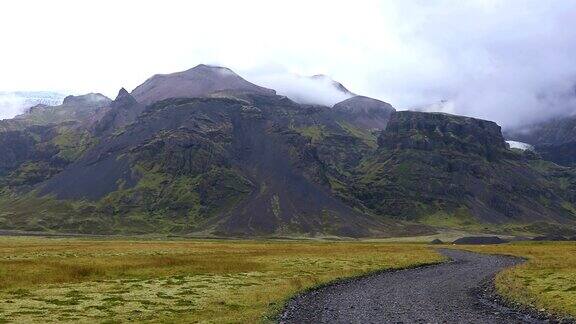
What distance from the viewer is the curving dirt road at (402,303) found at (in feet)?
122

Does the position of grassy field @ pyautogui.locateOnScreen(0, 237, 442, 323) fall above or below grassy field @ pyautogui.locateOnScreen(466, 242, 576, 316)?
below

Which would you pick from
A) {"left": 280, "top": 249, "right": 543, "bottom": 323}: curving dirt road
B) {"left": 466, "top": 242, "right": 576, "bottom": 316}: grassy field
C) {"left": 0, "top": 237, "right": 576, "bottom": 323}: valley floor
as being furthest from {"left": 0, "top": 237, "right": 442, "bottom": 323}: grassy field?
{"left": 466, "top": 242, "right": 576, "bottom": 316}: grassy field

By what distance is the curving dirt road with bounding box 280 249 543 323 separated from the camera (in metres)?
37.2

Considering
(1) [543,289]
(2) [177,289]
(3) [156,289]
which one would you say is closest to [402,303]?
(1) [543,289]

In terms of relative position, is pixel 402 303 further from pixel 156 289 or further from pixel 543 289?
pixel 156 289

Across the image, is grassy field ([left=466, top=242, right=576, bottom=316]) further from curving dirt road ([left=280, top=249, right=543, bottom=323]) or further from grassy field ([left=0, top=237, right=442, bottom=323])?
grassy field ([left=0, top=237, right=442, bottom=323])

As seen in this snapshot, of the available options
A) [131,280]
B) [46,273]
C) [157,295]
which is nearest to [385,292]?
[157,295]

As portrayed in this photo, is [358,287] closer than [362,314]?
No

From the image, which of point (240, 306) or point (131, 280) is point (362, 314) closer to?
point (240, 306)

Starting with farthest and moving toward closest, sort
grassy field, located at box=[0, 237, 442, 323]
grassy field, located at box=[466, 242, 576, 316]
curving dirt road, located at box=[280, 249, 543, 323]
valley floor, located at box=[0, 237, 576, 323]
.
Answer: grassy field, located at box=[466, 242, 576, 316], curving dirt road, located at box=[280, 249, 543, 323], valley floor, located at box=[0, 237, 576, 323], grassy field, located at box=[0, 237, 442, 323]

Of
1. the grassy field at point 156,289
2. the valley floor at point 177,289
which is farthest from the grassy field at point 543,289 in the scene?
the grassy field at point 156,289

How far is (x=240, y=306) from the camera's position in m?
41.1

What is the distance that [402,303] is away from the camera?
1767 inches

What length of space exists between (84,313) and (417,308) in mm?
25295
